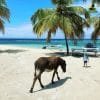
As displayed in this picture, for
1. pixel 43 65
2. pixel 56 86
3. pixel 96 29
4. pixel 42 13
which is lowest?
pixel 56 86

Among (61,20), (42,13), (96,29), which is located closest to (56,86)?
(61,20)

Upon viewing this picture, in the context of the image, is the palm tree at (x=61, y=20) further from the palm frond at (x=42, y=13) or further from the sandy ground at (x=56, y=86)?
the sandy ground at (x=56, y=86)

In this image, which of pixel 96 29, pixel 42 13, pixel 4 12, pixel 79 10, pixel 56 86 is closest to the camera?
pixel 56 86

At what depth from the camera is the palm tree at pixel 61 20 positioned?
2481 cm

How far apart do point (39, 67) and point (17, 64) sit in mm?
6835

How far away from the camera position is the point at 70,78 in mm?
13602

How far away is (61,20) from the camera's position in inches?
988

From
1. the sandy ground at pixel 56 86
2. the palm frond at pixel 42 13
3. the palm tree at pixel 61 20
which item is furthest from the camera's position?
the palm frond at pixel 42 13

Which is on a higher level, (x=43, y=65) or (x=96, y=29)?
(x=96, y=29)

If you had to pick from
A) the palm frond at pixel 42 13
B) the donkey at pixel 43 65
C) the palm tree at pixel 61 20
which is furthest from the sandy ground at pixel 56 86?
the palm frond at pixel 42 13

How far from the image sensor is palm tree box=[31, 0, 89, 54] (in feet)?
81.4

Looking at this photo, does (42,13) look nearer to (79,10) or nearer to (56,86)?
(79,10)

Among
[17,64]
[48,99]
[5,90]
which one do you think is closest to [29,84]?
[5,90]

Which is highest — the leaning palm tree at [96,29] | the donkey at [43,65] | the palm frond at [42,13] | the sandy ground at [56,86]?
the palm frond at [42,13]
